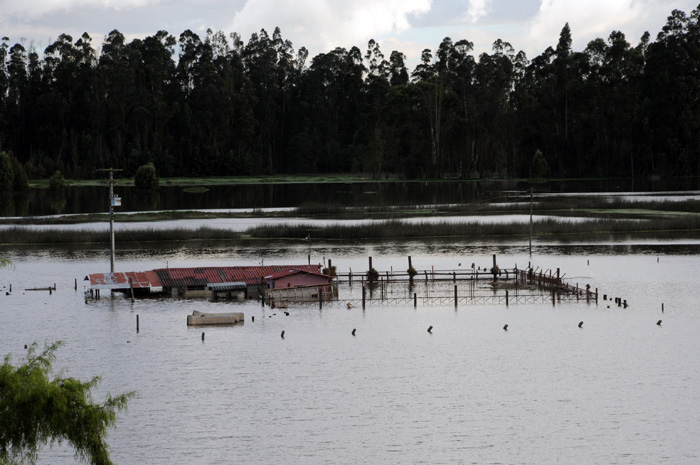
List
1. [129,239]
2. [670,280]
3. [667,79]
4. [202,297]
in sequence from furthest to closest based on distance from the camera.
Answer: [667,79]
[129,239]
[670,280]
[202,297]

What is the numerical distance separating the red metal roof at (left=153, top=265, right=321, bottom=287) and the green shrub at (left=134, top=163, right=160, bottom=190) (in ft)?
388

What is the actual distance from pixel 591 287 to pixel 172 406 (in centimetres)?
4456

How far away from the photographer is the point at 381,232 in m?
110

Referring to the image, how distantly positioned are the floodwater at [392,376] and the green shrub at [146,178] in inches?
4338

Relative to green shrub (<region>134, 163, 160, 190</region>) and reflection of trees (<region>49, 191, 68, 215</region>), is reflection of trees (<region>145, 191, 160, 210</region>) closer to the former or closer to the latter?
green shrub (<region>134, 163, 160, 190</region>)

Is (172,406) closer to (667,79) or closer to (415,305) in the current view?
(415,305)

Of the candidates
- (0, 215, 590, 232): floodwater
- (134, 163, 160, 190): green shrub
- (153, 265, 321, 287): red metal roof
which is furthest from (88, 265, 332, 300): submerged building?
(134, 163, 160, 190): green shrub

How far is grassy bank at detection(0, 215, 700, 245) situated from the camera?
351 feet

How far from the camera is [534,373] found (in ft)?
163

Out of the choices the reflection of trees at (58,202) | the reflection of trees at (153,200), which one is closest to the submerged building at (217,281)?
the reflection of trees at (58,202)

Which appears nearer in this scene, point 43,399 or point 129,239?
point 43,399

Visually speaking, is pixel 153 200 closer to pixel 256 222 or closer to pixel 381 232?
pixel 256 222

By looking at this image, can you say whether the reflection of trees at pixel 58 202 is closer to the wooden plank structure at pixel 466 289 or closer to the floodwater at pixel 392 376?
the floodwater at pixel 392 376

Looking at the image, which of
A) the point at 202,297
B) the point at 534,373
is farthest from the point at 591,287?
the point at 202,297
